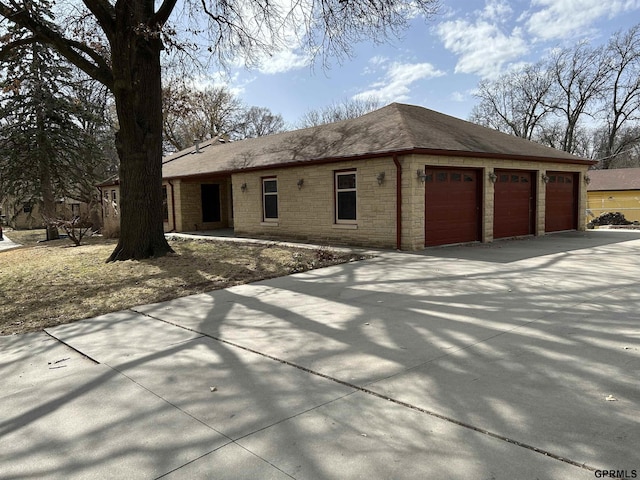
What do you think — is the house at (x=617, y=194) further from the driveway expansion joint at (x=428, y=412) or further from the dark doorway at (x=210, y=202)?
the driveway expansion joint at (x=428, y=412)

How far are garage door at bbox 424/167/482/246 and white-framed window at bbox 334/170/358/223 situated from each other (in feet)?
7.21

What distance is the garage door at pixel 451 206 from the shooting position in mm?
11828

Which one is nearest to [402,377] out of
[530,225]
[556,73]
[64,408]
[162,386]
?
[162,386]

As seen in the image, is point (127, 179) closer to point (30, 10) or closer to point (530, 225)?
point (30, 10)

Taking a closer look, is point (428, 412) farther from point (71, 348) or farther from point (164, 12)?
point (164, 12)

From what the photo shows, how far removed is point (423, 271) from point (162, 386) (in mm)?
5824

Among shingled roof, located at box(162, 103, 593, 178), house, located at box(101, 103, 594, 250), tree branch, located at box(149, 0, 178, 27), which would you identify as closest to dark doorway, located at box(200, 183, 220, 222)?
shingled roof, located at box(162, 103, 593, 178)

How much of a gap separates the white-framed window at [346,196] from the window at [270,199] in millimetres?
3230

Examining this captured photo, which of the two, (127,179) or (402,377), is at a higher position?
(127,179)

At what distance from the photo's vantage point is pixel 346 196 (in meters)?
13.1

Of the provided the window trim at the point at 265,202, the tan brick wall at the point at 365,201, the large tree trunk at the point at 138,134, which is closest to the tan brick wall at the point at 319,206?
the tan brick wall at the point at 365,201

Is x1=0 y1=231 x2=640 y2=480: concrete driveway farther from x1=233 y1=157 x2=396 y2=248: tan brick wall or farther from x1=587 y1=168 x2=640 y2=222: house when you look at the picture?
x1=587 y1=168 x2=640 y2=222: house

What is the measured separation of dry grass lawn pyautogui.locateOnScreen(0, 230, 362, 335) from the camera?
643cm

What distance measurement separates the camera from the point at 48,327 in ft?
18.5
